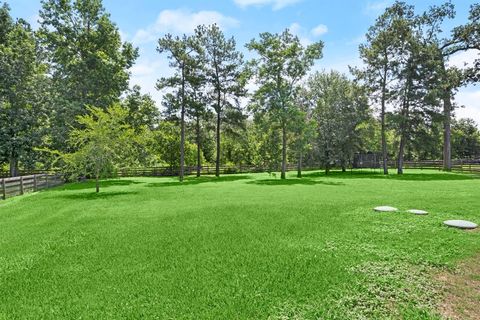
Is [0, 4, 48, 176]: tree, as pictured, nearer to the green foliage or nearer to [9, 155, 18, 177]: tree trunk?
[9, 155, 18, 177]: tree trunk

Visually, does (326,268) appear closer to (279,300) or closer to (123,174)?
(279,300)

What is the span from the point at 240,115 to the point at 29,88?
21559mm

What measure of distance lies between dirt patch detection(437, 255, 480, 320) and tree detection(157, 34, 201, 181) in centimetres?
2679

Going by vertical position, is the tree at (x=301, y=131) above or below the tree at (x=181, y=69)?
below

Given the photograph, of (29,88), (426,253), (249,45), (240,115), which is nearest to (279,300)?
(426,253)

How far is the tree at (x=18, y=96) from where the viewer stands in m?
29.0

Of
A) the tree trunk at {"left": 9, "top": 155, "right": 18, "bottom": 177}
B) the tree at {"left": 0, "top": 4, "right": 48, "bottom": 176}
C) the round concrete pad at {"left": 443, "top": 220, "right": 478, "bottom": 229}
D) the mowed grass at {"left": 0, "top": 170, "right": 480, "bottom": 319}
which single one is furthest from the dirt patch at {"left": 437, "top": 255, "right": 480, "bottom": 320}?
the tree trunk at {"left": 9, "top": 155, "right": 18, "bottom": 177}

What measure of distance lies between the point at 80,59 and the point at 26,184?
15518 millimetres

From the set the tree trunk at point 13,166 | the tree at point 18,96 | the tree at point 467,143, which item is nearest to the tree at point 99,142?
the tree at point 18,96

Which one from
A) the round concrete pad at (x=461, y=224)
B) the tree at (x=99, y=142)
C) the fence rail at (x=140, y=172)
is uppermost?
the tree at (x=99, y=142)

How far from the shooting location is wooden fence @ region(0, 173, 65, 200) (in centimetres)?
1754

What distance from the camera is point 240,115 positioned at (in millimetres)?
35938

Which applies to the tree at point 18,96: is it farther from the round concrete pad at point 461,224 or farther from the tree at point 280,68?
the round concrete pad at point 461,224

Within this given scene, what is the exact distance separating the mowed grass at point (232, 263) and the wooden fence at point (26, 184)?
7.91m
